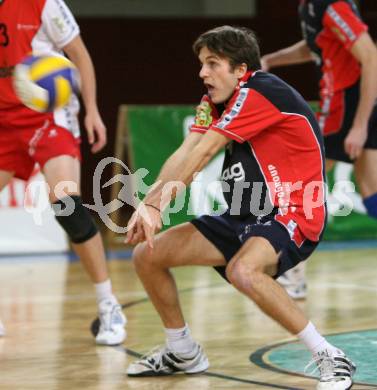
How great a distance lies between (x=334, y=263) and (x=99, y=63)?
17.7ft

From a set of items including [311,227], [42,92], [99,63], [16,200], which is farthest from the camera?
[99,63]

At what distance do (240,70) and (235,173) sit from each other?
0.46 meters

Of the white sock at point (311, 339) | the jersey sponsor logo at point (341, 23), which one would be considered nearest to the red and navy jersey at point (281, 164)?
the white sock at point (311, 339)

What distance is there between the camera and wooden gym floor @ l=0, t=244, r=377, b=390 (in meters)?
4.67

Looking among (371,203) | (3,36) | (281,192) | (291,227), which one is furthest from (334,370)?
(3,36)

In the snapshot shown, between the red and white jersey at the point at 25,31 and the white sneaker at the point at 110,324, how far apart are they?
41.6 inches

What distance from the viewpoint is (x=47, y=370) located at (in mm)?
4875

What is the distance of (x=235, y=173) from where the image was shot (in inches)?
182

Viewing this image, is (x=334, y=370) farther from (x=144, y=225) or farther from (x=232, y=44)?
(x=232, y=44)

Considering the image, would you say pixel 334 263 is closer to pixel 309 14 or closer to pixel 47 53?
pixel 309 14

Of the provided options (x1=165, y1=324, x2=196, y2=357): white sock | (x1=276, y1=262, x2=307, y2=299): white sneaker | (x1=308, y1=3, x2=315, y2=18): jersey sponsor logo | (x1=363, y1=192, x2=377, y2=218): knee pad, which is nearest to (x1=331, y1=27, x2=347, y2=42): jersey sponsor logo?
(x1=308, y1=3, x2=315, y2=18): jersey sponsor logo

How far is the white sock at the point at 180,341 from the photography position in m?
4.78

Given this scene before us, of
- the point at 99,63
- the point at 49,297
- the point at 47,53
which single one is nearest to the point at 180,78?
the point at 99,63

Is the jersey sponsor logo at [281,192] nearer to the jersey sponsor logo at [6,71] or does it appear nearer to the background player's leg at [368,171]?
the jersey sponsor logo at [6,71]
